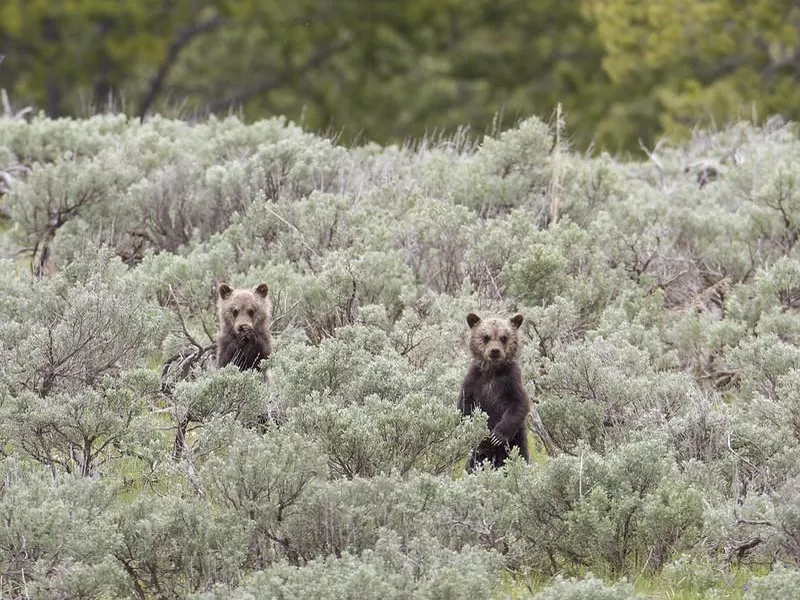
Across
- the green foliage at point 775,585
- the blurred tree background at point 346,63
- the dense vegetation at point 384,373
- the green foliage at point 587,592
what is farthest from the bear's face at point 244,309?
the blurred tree background at point 346,63

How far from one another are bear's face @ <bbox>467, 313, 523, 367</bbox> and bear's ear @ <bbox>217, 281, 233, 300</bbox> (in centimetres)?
195

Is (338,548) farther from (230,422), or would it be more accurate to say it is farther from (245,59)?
(245,59)

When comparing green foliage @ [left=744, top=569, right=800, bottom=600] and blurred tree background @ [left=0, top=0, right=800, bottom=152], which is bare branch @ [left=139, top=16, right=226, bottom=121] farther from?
green foliage @ [left=744, top=569, right=800, bottom=600]

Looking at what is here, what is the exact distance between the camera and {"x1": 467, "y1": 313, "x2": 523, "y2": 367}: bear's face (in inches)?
378

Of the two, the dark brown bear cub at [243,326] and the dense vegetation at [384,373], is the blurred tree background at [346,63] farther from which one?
the dark brown bear cub at [243,326]

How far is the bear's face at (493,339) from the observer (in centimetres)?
959

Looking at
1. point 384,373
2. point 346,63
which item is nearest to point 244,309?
point 384,373

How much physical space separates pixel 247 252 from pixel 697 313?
12.4 ft

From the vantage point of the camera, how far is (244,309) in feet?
35.0

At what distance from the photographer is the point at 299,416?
8773 mm

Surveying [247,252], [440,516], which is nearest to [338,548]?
[440,516]

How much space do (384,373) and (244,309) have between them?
165cm

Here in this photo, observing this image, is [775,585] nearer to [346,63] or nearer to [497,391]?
[497,391]

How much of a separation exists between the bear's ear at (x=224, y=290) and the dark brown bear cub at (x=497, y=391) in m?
2.00
